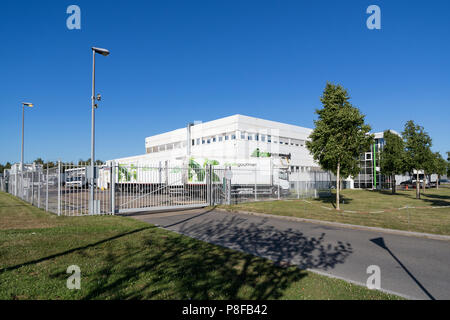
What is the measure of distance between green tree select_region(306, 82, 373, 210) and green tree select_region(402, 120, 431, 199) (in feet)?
43.4

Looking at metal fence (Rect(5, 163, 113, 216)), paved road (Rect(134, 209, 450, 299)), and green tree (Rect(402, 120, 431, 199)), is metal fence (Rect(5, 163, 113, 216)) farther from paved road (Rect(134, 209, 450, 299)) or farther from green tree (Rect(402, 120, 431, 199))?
green tree (Rect(402, 120, 431, 199))

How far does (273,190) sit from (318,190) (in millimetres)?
6454

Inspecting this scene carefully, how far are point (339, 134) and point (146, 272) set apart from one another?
1391cm

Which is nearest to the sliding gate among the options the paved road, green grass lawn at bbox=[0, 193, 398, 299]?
the paved road

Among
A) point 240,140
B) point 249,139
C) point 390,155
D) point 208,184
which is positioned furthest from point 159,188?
point 390,155

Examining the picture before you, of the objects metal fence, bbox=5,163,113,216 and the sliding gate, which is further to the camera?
the sliding gate

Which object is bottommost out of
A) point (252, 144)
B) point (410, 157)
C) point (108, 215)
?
point (108, 215)

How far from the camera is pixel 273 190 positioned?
2269cm

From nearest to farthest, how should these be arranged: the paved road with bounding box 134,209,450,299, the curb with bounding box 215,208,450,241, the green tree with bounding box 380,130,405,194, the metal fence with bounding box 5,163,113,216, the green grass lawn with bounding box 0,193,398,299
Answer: the green grass lawn with bounding box 0,193,398,299 → the paved road with bounding box 134,209,450,299 → the curb with bounding box 215,208,450,241 → the metal fence with bounding box 5,163,113,216 → the green tree with bounding box 380,130,405,194

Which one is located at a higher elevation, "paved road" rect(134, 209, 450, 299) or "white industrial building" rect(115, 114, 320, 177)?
"white industrial building" rect(115, 114, 320, 177)

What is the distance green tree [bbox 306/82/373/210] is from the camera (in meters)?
15.9

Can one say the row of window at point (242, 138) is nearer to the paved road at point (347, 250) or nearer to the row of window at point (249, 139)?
the row of window at point (249, 139)
